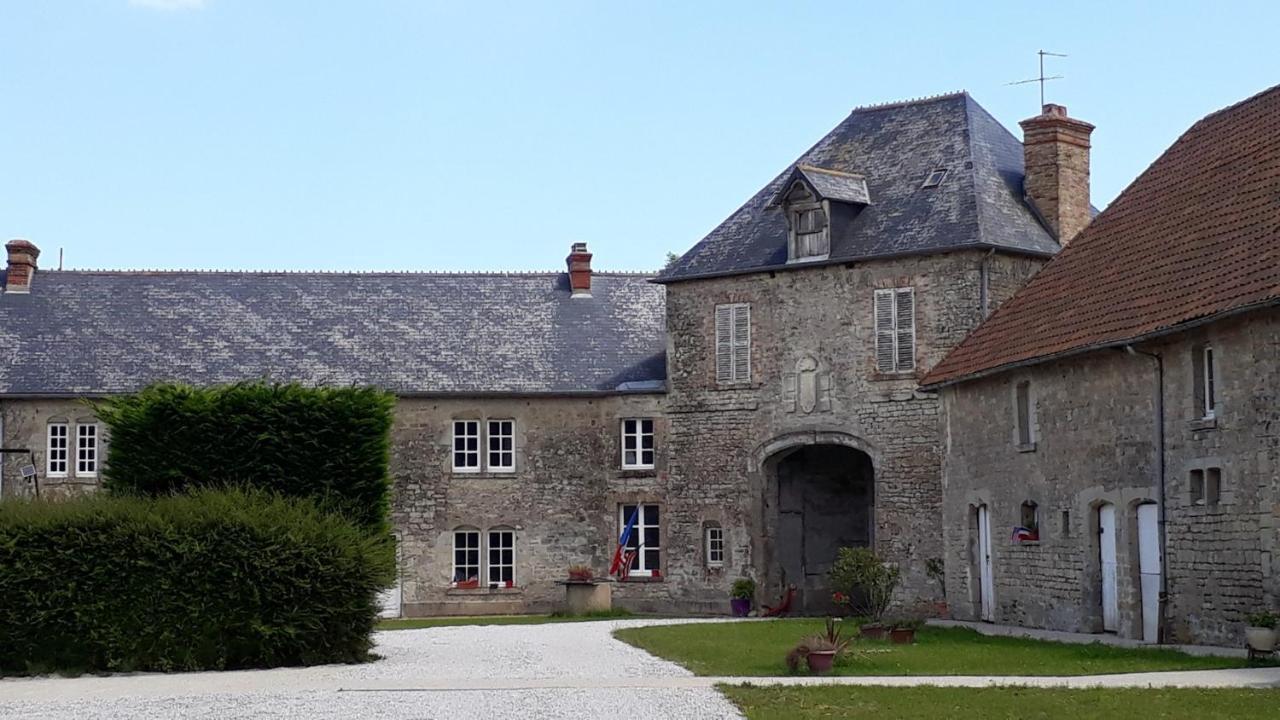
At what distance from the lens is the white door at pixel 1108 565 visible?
2619 cm

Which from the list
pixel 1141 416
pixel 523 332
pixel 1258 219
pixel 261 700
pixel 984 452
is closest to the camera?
pixel 261 700

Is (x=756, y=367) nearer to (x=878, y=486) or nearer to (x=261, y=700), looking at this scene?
(x=878, y=486)

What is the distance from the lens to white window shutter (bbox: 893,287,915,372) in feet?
120

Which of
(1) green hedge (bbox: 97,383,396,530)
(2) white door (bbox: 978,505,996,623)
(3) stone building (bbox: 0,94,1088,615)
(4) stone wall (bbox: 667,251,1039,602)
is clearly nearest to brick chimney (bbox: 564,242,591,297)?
(3) stone building (bbox: 0,94,1088,615)

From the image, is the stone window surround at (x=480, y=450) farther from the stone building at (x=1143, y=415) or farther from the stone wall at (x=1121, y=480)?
the stone building at (x=1143, y=415)

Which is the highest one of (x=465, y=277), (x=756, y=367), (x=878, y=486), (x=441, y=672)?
(x=465, y=277)

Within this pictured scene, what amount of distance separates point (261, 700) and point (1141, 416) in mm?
12919

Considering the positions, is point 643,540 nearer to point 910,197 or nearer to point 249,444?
point 910,197

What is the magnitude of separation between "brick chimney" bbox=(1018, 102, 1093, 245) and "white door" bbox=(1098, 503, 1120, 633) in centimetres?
1130

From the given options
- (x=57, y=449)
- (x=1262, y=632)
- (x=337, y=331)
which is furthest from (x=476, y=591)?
(x=1262, y=632)

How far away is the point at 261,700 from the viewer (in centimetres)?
1780

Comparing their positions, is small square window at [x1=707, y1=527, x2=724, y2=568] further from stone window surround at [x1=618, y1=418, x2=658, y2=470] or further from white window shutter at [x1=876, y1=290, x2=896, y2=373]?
white window shutter at [x1=876, y1=290, x2=896, y2=373]

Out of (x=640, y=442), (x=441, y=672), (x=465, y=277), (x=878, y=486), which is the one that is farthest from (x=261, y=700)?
(x=465, y=277)

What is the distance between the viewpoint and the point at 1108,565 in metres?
26.5
